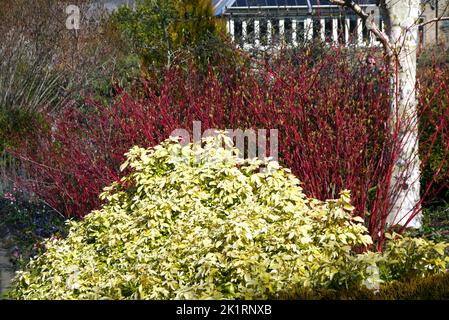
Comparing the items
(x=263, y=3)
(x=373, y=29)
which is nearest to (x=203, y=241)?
(x=373, y=29)

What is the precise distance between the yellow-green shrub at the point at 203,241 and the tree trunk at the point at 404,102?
195cm

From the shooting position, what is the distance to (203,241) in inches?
208

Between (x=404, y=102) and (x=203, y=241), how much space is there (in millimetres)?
3448

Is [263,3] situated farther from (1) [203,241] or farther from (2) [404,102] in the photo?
(1) [203,241]

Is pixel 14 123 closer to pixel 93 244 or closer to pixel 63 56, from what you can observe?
pixel 63 56

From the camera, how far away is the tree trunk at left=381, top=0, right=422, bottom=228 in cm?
773

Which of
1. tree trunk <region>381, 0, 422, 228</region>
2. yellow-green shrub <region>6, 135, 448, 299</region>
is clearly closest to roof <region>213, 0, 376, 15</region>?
tree trunk <region>381, 0, 422, 228</region>

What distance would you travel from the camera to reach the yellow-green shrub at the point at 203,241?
4.94 m

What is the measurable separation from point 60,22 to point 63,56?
121 cm

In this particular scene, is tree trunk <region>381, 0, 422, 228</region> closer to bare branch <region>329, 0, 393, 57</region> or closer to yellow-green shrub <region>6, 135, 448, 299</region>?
bare branch <region>329, 0, 393, 57</region>
